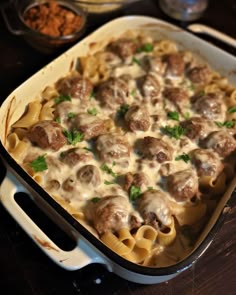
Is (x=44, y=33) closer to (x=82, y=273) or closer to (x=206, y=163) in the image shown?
(x=206, y=163)

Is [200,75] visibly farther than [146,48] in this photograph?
No

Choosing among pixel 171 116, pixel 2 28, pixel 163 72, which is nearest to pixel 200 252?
pixel 171 116

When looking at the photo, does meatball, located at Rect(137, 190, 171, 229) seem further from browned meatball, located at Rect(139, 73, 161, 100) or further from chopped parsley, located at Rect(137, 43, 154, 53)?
chopped parsley, located at Rect(137, 43, 154, 53)

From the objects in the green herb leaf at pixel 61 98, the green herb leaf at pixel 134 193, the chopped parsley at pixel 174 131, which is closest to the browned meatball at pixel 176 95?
the chopped parsley at pixel 174 131

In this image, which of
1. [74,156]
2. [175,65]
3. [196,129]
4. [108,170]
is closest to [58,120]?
[74,156]

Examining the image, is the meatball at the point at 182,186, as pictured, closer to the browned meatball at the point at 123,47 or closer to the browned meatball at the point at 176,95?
the browned meatball at the point at 176,95

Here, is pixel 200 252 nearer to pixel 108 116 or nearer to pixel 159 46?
pixel 108 116


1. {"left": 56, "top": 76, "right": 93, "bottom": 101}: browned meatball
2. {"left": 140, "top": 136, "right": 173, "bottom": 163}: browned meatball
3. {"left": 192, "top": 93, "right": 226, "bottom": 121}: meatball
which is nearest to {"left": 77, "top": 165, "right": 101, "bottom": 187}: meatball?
{"left": 140, "top": 136, "right": 173, "bottom": 163}: browned meatball
